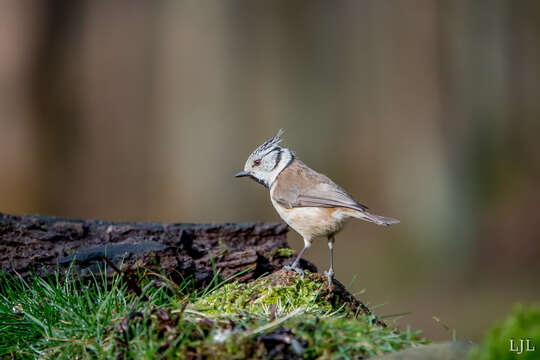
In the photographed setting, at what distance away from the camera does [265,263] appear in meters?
3.73

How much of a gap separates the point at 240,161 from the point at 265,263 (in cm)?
537

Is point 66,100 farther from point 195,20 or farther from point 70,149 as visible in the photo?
point 195,20

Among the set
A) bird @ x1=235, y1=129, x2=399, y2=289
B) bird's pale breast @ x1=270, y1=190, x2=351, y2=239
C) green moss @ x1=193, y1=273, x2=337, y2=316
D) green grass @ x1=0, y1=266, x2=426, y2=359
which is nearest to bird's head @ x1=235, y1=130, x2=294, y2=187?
bird @ x1=235, y1=129, x2=399, y2=289

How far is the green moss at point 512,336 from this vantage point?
1.69 metres

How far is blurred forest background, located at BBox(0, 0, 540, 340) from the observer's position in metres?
8.63

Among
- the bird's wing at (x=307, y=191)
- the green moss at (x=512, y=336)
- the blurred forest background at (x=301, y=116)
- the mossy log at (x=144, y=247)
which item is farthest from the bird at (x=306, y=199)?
the blurred forest background at (x=301, y=116)

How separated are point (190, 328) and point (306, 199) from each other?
2.08 metres

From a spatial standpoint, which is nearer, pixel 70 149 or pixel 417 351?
pixel 417 351

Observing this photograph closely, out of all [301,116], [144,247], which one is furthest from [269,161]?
[301,116]

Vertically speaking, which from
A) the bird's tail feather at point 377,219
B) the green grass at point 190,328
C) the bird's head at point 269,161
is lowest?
the green grass at point 190,328

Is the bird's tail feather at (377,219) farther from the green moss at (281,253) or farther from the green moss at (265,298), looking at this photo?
the green moss at (265,298)

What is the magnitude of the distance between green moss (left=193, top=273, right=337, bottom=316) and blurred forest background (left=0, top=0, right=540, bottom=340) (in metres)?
5.55

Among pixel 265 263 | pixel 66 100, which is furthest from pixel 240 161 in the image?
pixel 265 263

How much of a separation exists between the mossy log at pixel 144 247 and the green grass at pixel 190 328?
32 cm
